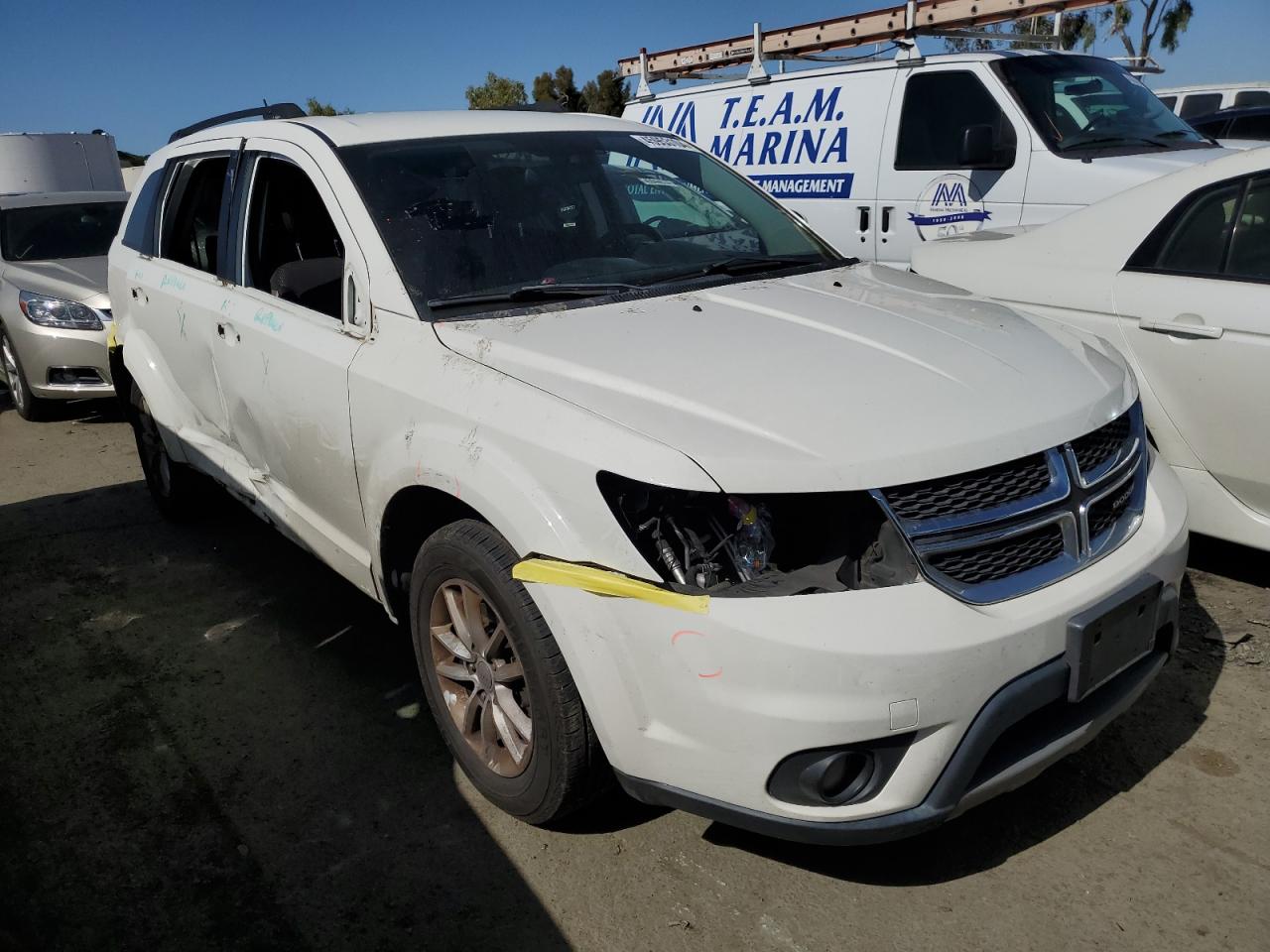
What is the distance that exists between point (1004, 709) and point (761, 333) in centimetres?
112

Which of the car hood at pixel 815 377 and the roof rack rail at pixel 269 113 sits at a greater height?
the roof rack rail at pixel 269 113

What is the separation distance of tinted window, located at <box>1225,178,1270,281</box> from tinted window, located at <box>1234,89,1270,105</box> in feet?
43.6

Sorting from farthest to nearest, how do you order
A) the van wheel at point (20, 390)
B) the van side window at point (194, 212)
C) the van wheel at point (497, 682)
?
the van wheel at point (20, 390)
the van side window at point (194, 212)
the van wheel at point (497, 682)

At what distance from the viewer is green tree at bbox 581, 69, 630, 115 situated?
35.2 meters

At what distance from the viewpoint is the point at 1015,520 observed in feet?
7.59

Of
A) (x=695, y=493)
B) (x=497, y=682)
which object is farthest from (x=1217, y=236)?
(x=497, y=682)

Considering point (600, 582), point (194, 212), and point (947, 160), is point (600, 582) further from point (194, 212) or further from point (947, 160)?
point (947, 160)

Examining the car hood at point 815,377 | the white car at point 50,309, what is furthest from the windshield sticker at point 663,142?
the white car at point 50,309

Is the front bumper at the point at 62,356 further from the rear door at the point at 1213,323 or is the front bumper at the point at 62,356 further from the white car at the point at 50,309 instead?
the rear door at the point at 1213,323

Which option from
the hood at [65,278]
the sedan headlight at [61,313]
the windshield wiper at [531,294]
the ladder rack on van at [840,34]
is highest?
the ladder rack on van at [840,34]

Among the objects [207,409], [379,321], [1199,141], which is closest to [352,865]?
[379,321]

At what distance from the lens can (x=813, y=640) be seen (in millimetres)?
2062

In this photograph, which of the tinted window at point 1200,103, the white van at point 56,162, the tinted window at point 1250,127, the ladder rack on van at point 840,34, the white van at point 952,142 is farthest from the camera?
the tinted window at point 1200,103

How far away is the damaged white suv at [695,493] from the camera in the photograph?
7.04 ft
